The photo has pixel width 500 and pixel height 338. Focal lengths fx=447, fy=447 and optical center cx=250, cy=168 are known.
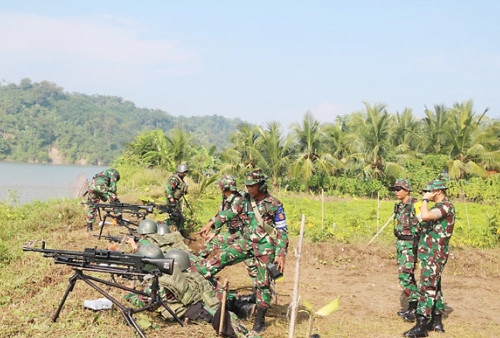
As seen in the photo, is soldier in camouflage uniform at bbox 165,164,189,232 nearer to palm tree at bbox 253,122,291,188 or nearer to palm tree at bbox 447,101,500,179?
palm tree at bbox 253,122,291,188

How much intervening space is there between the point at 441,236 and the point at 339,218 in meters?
9.69

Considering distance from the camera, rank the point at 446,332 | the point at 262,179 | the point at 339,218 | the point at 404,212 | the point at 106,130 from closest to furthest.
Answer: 1. the point at 262,179
2. the point at 446,332
3. the point at 404,212
4. the point at 339,218
5. the point at 106,130

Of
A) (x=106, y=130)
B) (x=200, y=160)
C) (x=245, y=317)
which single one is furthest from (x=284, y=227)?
(x=106, y=130)

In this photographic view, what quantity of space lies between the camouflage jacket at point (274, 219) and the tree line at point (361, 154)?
19323mm

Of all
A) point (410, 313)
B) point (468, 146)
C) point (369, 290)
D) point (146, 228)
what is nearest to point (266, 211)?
point (410, 313)

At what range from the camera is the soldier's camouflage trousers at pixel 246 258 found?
5418 mm

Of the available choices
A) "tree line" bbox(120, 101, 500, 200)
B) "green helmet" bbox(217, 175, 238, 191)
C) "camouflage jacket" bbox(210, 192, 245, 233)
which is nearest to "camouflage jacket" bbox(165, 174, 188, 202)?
"camouflage jacket" bbox(210, 192, 245, 233)

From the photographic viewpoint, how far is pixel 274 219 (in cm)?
566

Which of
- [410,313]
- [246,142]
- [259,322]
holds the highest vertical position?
[246,142]

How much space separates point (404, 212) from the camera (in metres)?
6.39

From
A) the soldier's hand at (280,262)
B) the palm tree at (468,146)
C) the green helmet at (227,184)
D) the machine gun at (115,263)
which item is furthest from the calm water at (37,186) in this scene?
the palm tree at (468,146)

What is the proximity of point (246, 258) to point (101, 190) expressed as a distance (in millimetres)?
5927

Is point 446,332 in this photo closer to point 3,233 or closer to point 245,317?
point 245,317

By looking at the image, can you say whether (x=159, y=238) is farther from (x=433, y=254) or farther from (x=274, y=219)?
(x=433, y=254)
